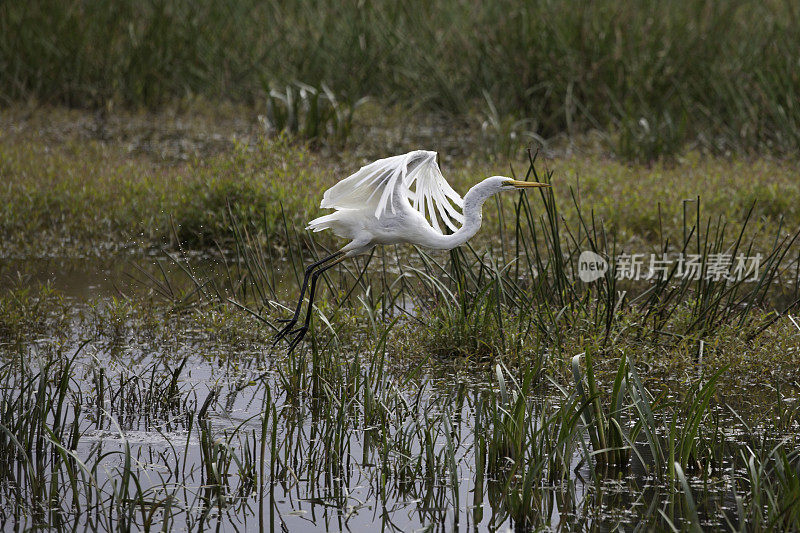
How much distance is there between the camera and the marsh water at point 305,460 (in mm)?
3301

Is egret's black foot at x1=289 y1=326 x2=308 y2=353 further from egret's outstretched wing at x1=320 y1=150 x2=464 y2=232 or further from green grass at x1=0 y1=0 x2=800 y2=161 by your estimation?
green grass at x1=0 y1=0 x2=800 y2=161

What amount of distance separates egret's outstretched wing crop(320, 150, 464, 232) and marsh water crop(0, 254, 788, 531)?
0.71m

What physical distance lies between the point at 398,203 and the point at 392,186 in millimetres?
183

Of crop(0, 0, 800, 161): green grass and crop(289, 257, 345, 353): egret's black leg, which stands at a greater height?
crop(0, 0, 800, 161): green grass

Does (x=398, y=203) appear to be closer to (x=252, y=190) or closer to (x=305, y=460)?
(x=305, y=460)

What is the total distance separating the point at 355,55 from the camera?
10891 mm

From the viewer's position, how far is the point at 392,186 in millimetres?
4094

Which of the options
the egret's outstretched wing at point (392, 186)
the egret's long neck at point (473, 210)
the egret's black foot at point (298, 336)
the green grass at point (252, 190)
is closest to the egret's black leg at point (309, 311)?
the egret's black foot at point (298, 336)

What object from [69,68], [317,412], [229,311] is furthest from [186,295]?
[69,68]

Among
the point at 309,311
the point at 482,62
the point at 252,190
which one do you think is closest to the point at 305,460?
the point at 309,311

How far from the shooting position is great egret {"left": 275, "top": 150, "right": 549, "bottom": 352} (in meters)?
4.12

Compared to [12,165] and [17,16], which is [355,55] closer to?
[17,16]

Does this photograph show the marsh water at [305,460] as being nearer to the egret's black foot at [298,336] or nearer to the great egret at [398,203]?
the egret's black foot at [298,336]

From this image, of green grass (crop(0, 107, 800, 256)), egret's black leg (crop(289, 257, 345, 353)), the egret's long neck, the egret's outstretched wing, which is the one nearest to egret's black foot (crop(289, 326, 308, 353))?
egret's black leg (crop(289, 257, 345, 353))
